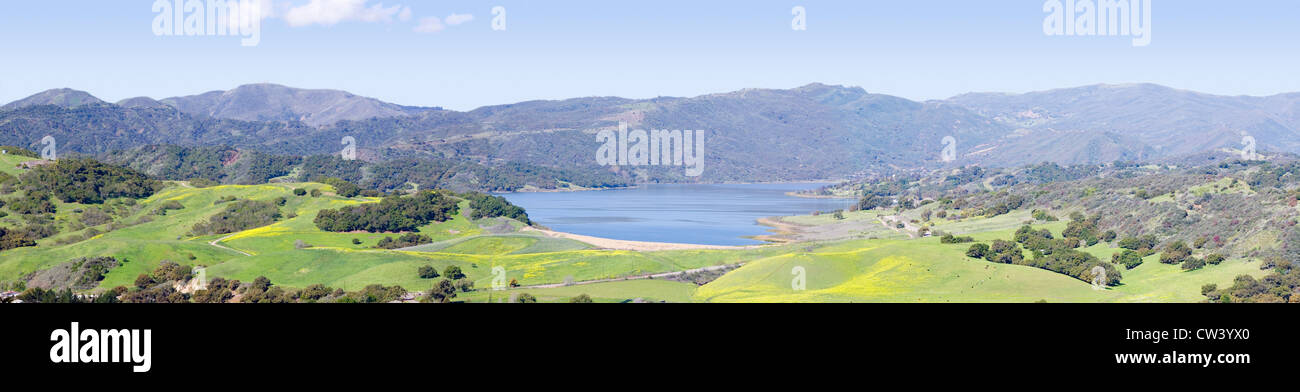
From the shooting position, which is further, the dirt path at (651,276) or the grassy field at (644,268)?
the dirt path at (651,276)

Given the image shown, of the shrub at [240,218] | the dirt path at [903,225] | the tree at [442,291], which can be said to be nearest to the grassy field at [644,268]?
the tree at [442,291]

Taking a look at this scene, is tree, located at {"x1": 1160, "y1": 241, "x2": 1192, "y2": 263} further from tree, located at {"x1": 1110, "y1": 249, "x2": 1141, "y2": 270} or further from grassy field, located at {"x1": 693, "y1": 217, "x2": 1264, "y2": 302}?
tree, located at {"x1": 1110, "y1": 249, "x2": 1141, "y2": 270}

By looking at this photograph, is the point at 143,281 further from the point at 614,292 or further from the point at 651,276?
the point at 651,276

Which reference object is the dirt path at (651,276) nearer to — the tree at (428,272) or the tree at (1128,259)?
the tree at (428,272)

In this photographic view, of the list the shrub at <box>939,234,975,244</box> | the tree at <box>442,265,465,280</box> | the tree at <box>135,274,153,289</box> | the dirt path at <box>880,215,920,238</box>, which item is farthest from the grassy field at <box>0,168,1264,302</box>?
the dirt path at <box>880,215,920,238</box>

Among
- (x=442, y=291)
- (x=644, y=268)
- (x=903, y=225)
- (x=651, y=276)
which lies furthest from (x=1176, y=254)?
(x=903, y=225)

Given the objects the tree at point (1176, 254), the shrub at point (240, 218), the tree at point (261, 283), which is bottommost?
the tree at point (261, 283)
